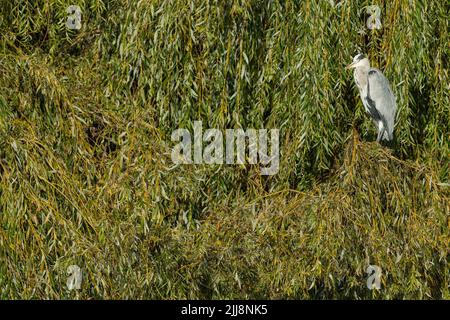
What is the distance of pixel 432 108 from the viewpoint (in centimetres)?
523

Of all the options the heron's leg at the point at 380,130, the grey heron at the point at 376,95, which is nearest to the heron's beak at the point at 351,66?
the grey heron at the point at 376,95

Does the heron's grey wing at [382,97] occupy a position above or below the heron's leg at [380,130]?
above

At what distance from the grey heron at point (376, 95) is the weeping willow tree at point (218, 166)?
0.18 feet

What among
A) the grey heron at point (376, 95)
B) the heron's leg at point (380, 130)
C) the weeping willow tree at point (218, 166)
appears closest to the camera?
the weeping willow tree at point (218, 166)

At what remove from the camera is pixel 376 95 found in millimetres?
5062

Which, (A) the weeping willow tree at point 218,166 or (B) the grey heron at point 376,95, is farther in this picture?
(B) the grey heron at point 376,95

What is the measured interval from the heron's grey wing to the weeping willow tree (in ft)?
0.19

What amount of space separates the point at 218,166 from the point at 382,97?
824 mm

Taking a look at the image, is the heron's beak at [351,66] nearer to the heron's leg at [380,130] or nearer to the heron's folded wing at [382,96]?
the heron's folded wing at [382,96]

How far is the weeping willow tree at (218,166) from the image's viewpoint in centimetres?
439

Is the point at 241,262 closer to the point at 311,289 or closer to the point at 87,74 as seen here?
the point at 311,289

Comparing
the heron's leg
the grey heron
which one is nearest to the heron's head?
the grey heron

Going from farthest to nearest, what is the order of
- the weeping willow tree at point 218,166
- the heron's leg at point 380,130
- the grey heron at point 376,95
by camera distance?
the heron's leg at point 380,130, the grey heron at point 376,95, the weeping willow tree at point 218,166
